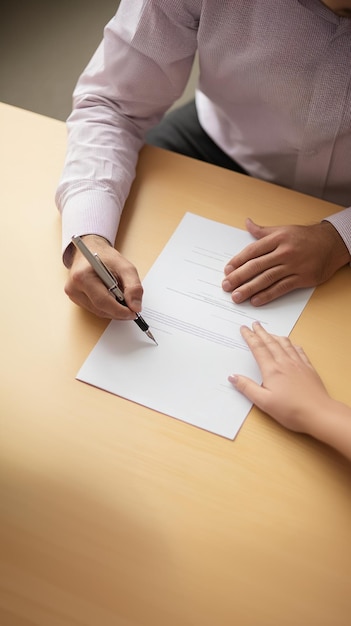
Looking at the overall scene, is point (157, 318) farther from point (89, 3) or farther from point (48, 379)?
point (89, 3)

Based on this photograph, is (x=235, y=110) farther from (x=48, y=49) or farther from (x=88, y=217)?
(x=48, y=49)

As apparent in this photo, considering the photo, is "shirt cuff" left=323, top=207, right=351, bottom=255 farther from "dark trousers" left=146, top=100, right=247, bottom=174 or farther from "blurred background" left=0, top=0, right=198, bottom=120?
"blurred background" left=0, top=0, right=198, bottom=120

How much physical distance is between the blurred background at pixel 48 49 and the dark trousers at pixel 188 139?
0.79 m

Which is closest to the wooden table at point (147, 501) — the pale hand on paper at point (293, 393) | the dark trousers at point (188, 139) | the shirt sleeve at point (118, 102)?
the pale hand on paper at point (293, 393)

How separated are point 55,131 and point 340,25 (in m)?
0.50

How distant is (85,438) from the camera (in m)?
0.90

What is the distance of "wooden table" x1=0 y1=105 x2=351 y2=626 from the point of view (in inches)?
31.7

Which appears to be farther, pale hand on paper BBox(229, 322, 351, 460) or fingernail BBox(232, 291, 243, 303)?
fingernail BBox(232, 291, 243, 303)

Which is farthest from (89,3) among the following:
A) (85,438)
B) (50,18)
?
(85,438)

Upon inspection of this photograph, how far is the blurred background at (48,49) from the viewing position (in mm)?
2252

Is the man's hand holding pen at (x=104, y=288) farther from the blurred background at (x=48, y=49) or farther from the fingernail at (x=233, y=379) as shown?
the blurred background at (x=48, y=49)

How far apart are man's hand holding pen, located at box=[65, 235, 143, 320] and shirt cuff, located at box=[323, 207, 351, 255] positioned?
12.7 inches

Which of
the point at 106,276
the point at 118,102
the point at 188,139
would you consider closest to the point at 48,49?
the point at 188,139

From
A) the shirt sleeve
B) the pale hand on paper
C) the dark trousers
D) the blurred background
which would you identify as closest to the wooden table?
the pale hand on paper
